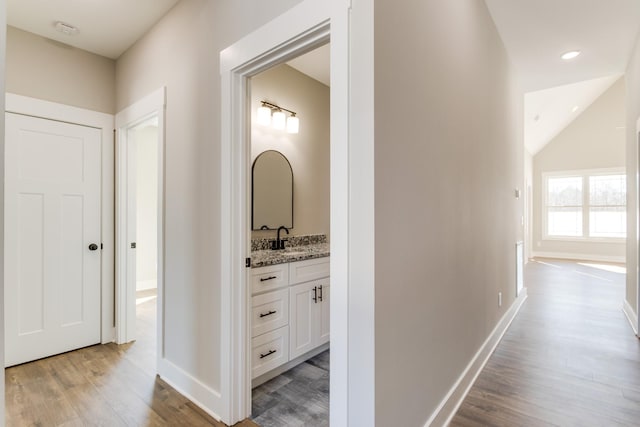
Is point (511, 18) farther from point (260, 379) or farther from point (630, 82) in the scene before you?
point (260, 379)

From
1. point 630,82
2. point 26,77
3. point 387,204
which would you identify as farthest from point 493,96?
point 26,77

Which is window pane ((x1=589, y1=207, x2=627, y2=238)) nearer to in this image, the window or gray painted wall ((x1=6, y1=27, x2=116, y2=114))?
the window

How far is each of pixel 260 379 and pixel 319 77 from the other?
295 centimetres

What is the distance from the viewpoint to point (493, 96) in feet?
9.30

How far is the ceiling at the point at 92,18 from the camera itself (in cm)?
233

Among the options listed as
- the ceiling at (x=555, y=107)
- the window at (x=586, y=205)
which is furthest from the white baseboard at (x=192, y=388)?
the window at (x=586, y=205)

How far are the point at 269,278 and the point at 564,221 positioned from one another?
9.45 m

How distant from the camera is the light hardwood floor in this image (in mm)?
1925

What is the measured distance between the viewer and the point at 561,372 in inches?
97.0

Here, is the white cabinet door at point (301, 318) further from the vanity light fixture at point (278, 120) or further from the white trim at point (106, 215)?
the white trim at point (106, 215)

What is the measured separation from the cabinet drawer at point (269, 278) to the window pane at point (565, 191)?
919 centimetres

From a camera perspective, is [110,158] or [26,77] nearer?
[26,77]

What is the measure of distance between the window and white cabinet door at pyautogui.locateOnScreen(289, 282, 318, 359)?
28.3ft

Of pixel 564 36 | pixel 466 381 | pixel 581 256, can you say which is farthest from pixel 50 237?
pixel 581 256
